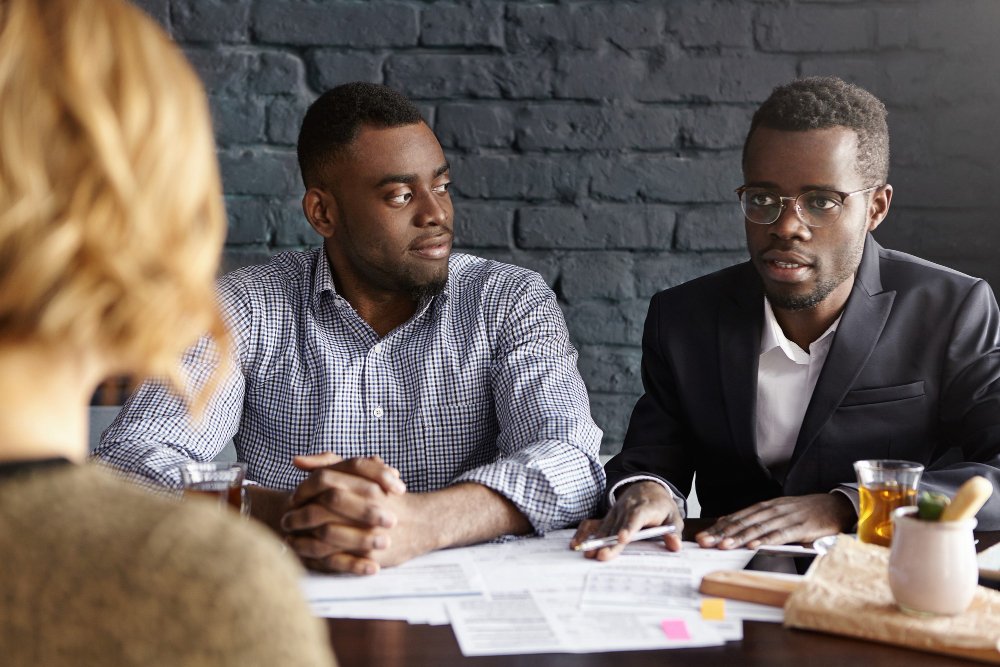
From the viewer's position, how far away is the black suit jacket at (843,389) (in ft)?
6.31

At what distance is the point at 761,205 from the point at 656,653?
3.66ft

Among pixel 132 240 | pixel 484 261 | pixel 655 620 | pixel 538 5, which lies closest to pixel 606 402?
pixel 484 261

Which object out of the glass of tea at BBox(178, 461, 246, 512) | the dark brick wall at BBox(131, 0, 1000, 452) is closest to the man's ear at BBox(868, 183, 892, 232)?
the dark brick wall at BBox(131, 0, 1000, 452)

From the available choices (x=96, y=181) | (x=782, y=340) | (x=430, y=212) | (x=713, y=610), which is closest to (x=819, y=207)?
(x=782, y=340)

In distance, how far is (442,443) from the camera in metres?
2.06

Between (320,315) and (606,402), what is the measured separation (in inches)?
29.9

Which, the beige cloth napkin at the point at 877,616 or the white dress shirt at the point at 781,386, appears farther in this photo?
the white dress shirt at the point at 781,386

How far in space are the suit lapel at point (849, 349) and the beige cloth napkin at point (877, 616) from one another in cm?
63

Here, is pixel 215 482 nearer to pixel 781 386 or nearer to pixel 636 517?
pixel 636 517

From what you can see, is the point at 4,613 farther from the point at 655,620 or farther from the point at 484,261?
the point at 484,261

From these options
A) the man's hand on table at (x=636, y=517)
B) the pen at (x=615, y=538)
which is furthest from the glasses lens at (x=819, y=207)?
the pen at (x=615, y=538)

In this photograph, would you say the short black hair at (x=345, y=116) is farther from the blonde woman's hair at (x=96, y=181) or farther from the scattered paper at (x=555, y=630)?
the blonde woman's hair at (x=96, y=181)

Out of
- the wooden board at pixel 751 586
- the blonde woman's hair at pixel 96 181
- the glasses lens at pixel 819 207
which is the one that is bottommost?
the wooden board at pixel 751 586

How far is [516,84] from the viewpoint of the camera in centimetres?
245
